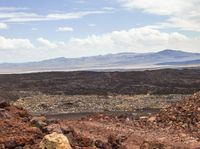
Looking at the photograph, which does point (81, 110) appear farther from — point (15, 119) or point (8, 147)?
point (8, 147)

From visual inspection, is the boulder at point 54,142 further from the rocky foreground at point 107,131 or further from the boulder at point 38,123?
the boulder at point 38,123

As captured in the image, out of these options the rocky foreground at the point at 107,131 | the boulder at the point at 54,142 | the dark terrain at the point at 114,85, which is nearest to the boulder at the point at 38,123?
the rocky foreground at the point at 107,131

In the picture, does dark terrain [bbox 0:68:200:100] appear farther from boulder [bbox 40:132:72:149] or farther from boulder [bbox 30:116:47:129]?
boulder [bbox 40:132:72:149]

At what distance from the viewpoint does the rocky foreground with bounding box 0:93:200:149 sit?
72.4 ft

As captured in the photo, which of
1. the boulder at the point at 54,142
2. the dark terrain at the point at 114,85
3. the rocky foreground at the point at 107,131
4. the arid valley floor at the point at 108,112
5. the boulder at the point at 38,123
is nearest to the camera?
the boulder at the point at 54,142

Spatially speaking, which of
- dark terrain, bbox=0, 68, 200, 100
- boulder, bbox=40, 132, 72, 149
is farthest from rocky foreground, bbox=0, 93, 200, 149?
dark terrain, bbox=0, 68, 200, 100

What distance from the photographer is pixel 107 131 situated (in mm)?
31094

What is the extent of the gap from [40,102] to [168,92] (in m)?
22.2

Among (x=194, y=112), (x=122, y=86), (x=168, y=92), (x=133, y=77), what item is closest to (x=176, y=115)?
(x=194, y=112)

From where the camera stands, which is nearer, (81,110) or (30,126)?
(30,126)

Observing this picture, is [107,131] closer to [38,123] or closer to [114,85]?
[38,123]

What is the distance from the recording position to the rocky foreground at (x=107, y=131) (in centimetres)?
2206

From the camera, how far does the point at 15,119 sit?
84.7 feet

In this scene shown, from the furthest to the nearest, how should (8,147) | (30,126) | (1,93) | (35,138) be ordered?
1. (1,93)
2. (30,126)
3. (35,138)
4. (8,147)
